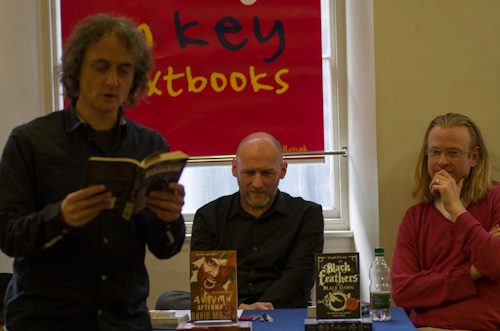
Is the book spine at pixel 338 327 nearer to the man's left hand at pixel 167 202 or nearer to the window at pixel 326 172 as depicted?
the man's left hand at pixel 167 202

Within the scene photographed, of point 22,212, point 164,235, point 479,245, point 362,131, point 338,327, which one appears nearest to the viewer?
point 22,212

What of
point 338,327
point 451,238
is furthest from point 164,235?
point 451,238

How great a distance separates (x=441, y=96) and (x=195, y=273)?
1668 mm

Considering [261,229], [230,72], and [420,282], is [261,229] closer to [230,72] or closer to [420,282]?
[420,282]

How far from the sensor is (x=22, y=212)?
183 centimetres

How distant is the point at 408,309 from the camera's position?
10.3ft

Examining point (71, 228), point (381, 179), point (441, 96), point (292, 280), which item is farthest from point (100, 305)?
point (441, 96)

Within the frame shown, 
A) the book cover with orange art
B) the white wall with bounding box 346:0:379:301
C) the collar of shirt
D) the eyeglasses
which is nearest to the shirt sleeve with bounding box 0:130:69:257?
the book cover with orange art

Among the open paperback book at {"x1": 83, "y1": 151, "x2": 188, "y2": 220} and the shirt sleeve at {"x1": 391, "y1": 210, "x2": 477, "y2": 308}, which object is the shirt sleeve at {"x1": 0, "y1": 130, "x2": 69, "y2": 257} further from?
the shirt sleeve at {"x1": 391, "y1": 210, "x2": 477, "y2": 308}

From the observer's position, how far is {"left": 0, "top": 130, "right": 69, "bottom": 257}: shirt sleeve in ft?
5.74

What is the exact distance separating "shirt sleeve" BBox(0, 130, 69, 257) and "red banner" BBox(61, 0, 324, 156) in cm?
245

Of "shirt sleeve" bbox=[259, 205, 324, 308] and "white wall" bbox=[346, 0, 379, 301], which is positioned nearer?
"shirt sleeve" bbox=[259, 205, 324, 308]

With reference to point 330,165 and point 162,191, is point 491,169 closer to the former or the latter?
point 330,165

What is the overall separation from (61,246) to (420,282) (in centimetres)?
160
